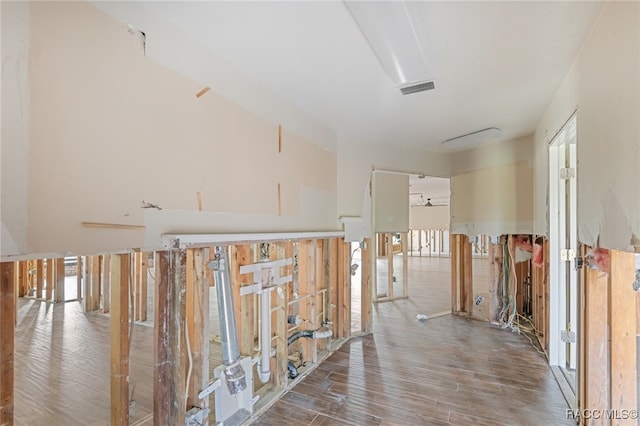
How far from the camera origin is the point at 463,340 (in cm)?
380

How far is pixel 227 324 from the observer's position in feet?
6.61

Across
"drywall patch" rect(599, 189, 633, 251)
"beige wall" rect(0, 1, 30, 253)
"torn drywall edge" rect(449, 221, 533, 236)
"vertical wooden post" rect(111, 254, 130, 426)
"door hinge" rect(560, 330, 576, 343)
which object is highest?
"beige wall" rect(0, 1, 30, 253)

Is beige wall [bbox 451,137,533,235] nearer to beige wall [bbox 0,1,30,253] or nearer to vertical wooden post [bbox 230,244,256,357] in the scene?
vertical wooden post [bbox 230,244,256,357]

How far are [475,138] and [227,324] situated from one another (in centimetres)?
347

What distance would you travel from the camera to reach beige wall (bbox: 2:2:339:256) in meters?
1.18

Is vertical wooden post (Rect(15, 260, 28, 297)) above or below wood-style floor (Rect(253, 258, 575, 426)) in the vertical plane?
above

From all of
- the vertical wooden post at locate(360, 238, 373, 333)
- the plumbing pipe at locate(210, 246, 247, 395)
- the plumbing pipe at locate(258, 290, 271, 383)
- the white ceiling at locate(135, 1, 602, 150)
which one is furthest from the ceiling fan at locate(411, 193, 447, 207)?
the plumbing pipe at locate(210, 246, 247, 395)

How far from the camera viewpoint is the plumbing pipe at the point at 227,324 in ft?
6.53

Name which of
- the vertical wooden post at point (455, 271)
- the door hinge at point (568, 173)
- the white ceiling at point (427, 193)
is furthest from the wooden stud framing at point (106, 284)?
the white ceiling at point (427, 193)

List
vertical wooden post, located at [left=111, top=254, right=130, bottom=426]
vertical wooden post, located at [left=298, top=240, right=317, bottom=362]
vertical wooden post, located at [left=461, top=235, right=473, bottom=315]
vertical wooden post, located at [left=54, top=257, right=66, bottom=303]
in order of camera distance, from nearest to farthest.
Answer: vertical wooden post, located at [left=111, top=254, right=130, bottom=426] → vertical wooden post, located at [left=298, top=240, right=317, bottom=362] → vertical wooden post, located at [left=461, top=235, right=473, bottom=315] → vertical wooden post, located at [left=54, top=257, right=66, bottom=303]

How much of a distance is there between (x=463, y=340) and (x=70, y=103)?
4.19 meters

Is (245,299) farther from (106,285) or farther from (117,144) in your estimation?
(106,285)

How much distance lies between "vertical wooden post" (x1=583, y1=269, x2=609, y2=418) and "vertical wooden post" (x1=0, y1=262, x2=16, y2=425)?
2977 mm

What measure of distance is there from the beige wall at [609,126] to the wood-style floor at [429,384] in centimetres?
144
